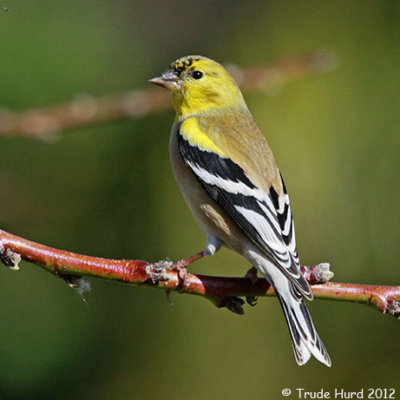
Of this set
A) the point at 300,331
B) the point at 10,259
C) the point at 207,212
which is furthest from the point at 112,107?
the point at 300,331

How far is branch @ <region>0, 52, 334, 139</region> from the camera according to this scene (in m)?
2.63

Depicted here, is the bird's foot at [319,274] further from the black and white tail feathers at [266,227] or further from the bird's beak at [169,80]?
the bird's beak at [169,80]

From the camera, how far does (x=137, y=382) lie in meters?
3.35

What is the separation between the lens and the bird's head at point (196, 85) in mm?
3314

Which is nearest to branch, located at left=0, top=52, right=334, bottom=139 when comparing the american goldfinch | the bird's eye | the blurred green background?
the american goldfinch

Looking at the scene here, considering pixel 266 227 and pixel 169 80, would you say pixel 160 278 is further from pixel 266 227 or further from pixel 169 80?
pixel 169 80

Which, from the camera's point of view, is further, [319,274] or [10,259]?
[319,274]

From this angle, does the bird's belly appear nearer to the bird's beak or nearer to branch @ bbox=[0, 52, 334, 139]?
branch @ bbox=[0, 52, 334, 139]

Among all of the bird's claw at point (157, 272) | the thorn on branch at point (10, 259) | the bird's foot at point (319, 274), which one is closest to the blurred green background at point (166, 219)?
the bird's foot at point (319, 274)

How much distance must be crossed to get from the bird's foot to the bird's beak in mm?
1240

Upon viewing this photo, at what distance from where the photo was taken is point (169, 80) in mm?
3291

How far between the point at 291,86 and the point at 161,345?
1.44 m

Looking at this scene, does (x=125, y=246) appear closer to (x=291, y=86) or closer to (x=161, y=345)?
(x=161, y=345)

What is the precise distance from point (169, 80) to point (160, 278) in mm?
1405
